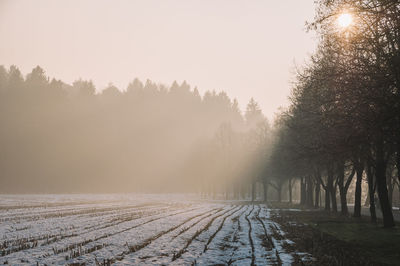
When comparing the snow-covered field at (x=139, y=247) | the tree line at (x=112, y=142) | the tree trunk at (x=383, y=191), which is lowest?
the snow-covered field at (x=139, y=247)

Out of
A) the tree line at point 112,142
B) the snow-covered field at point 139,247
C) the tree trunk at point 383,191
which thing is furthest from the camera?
the tree line at point 112,142

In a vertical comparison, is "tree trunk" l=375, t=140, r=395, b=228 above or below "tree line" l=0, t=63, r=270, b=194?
below

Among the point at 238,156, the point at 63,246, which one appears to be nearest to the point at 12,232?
the point at 63,246

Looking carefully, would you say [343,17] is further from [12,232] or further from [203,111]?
[203,111]

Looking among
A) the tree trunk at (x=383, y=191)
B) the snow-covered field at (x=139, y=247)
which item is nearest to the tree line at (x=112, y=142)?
the tree trunk at (x=383, y=191)

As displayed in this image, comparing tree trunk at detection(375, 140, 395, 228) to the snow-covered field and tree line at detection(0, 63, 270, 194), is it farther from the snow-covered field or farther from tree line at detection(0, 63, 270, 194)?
tree line at detection(0, 63, 270, 194)

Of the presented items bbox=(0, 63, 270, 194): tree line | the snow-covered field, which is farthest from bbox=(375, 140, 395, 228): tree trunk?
bbox=(0, 63, 270, 194): tree line

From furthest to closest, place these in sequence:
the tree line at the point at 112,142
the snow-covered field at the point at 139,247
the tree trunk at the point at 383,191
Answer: the tree line at the point at 112,142
the tree trunk at the point at 383,191
the snow-covered field at the point at 139,247

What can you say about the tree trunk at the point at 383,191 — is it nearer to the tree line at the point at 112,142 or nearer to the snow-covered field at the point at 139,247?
the snow-covered field at the point at 139,247

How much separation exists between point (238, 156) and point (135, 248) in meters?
64.4

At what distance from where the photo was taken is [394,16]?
378 inches

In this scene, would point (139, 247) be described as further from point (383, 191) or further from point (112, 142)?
point (112, 142)

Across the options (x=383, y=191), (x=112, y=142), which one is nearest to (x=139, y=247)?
(x=383, y=191)

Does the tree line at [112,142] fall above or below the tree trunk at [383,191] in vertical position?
above
